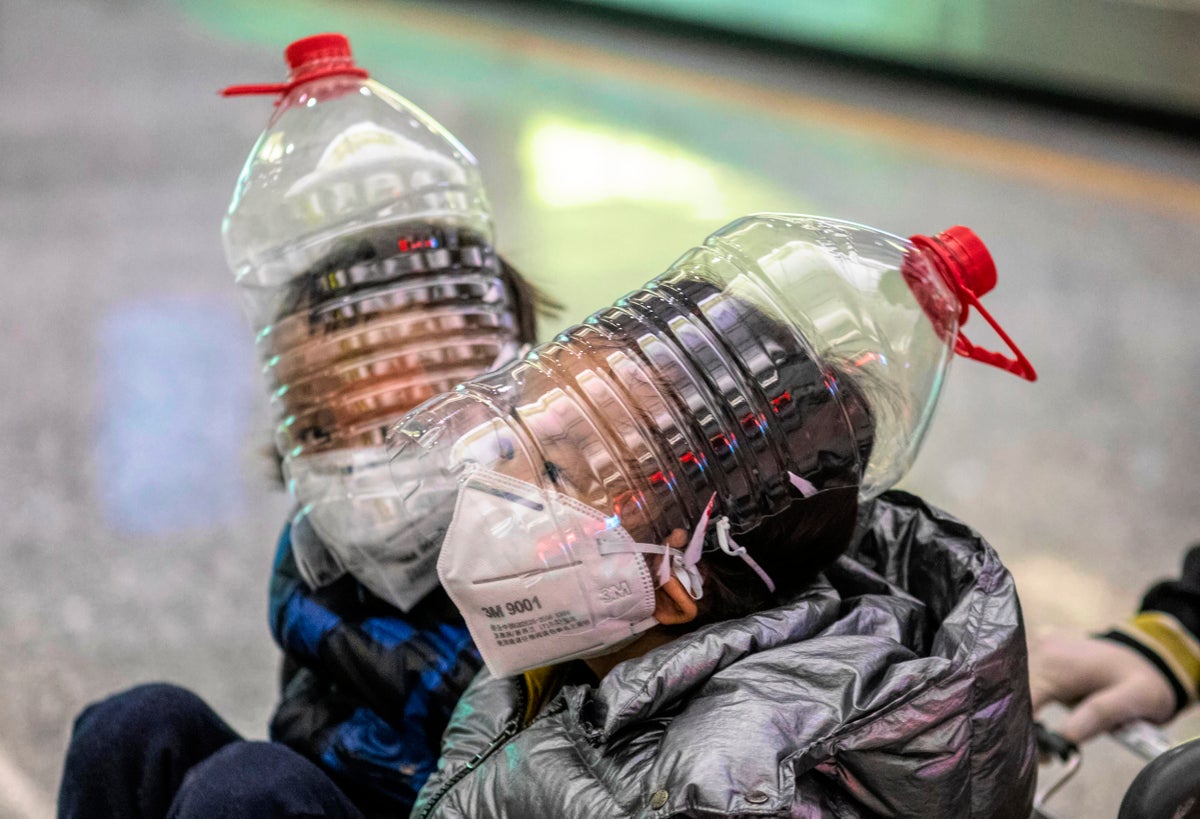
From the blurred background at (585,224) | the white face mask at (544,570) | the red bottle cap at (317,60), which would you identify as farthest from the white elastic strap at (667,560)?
the blurred background at (585,224)

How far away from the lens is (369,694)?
44.0 inches

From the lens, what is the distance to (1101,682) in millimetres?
1276

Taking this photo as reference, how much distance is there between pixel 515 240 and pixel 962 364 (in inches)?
46.7

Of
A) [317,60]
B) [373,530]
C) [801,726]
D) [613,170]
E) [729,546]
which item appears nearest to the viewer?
[801,726]

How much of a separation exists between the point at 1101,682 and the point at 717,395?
684 millimetres

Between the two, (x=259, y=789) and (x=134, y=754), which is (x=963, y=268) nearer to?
(x=259, y=789)

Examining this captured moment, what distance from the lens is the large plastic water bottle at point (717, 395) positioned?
0.84 m

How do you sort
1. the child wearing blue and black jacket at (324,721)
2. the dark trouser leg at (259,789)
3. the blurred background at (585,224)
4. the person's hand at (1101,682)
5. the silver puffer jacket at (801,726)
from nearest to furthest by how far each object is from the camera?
the silver puffer jacket at (801,726) → the dark trouser leg at (259,789) → the child wearing blue and black jacket at (324,721) → the person's hand at (1101,682) → the blurred background at (585,224)

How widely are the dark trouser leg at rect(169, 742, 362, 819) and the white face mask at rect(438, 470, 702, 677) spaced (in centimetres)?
26

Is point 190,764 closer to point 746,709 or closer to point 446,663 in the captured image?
point 446,663

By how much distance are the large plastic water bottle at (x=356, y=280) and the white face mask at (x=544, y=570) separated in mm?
282

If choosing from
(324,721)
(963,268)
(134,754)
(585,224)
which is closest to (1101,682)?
(963,268)

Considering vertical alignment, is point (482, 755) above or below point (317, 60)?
below

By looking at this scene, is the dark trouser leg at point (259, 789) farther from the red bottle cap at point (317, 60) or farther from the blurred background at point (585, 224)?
the blurred background at point (585, 224)
